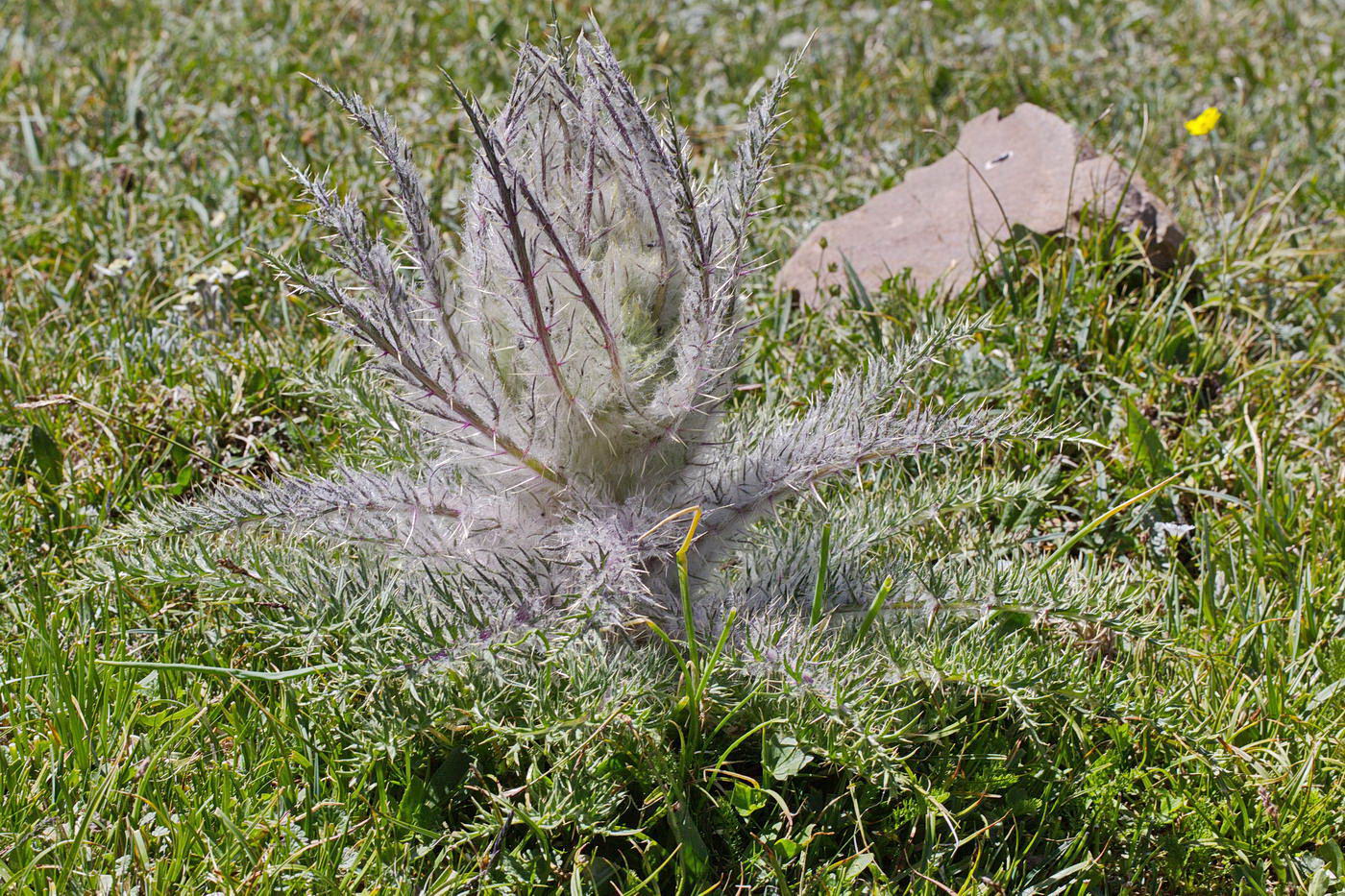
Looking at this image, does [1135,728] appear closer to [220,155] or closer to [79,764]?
[79,764]

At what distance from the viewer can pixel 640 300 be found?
1964 mm

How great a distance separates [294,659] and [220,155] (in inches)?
103

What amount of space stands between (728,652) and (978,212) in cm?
217

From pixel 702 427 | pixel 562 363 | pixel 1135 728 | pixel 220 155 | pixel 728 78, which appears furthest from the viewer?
pixel 728 78

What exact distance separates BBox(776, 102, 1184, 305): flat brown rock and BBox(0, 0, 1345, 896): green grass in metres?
0.14

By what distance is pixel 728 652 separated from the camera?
211cm

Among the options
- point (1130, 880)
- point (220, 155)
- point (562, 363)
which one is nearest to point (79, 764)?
point (562, 363)

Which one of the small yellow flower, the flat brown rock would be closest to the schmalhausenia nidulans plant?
the flat brown rock

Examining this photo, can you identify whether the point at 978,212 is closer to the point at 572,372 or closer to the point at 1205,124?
the point at 1205,124

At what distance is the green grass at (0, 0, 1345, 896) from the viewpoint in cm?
202

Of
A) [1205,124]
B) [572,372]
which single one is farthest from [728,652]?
[1205,124]

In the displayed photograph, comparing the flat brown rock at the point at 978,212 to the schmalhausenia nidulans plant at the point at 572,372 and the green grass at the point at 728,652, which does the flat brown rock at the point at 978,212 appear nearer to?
the green grass at the point at 728,652

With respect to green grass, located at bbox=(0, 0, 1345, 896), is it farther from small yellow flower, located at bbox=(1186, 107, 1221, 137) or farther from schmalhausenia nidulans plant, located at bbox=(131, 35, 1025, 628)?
small yellow flower, located at bbox=(1186, 107, 1221, 137)

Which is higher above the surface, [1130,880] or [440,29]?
[440,29]
